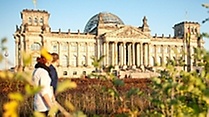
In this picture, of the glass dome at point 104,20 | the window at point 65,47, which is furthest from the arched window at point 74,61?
the glass dome at point 104,20

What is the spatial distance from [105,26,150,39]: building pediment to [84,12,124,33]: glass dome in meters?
6.93

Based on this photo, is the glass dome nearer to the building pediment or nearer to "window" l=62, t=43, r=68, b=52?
the building pediment

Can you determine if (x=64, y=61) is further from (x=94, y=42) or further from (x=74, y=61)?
(x=94, y=42)

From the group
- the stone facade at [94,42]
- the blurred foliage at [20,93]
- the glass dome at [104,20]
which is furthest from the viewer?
the glass dome at [104,20]

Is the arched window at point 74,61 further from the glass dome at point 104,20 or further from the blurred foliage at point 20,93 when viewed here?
the blurred foliage at point 20,93

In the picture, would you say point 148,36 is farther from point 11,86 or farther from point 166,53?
point 11,86

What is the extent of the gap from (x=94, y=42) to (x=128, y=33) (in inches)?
336

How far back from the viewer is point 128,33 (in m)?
76.2

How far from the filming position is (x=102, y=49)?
248ft

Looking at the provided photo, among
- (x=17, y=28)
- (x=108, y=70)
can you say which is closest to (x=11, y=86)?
(x=108, y=70)

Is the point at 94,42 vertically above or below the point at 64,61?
above

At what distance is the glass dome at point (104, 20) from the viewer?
270ft

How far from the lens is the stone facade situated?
230ft

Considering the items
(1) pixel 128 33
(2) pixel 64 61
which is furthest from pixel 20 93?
(1) pixel 128 33
